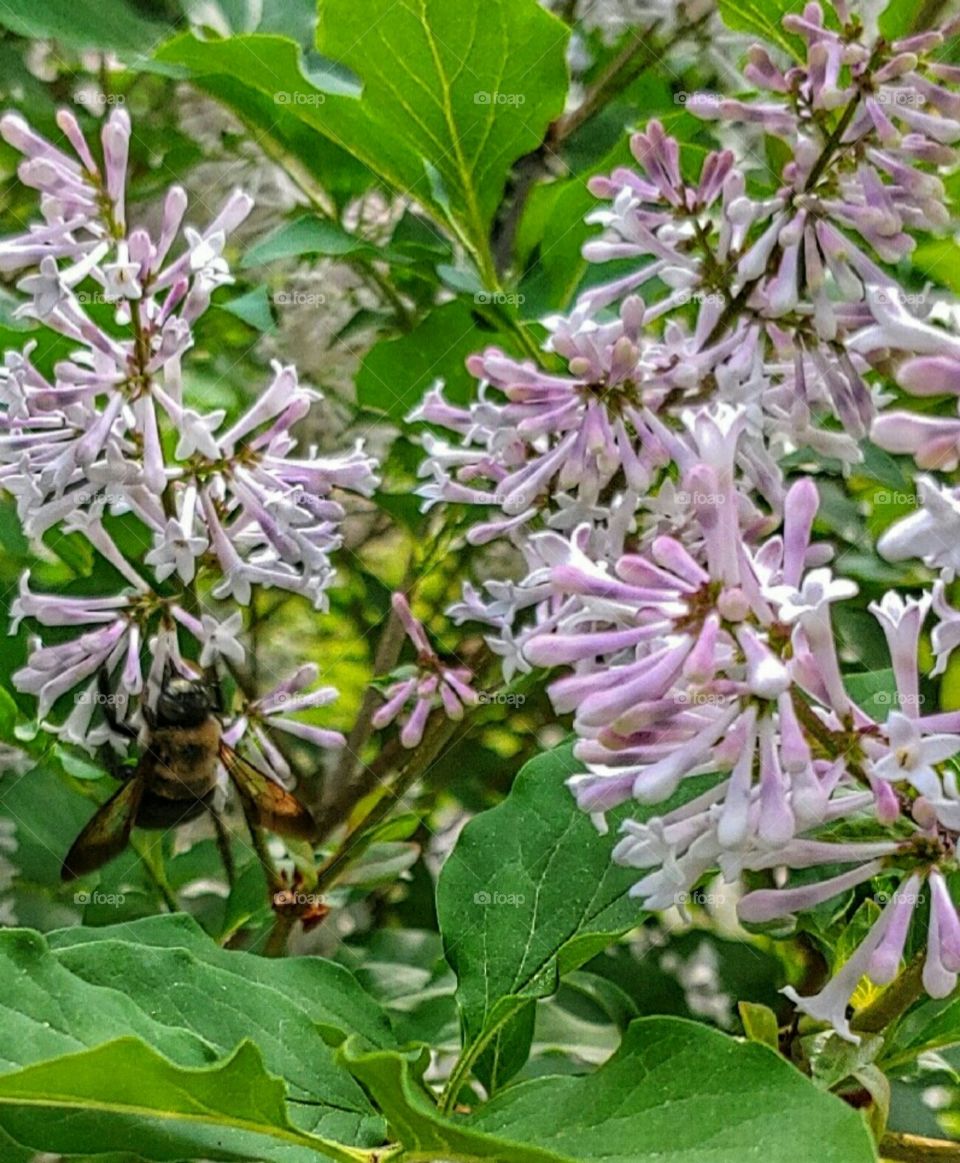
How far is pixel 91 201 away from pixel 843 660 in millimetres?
615

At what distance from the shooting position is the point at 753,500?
0.69 meters

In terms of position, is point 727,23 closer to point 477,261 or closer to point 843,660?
point 477,261

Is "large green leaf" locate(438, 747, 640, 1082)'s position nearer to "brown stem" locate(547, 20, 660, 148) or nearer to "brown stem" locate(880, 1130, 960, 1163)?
"brown stem" locate(880, 1130, 960, 1163)

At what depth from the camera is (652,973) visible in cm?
104

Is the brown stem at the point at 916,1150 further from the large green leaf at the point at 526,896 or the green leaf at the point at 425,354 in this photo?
the green leaf at the point at 425,354

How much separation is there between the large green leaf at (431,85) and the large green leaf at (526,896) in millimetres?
458

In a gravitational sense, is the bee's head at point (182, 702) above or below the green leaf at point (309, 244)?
below

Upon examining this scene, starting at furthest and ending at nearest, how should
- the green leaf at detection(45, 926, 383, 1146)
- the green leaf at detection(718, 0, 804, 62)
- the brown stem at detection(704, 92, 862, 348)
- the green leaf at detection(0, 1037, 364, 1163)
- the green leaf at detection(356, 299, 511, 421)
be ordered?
the green leaf at detection(356, 299, 511, 421)
the green leaf at detection(718, 0, 804, 62)
the brown stem at detection(704, 92, 862, 348)
the green leaf at detection(45, 926, 383, 1146)
the green leaf at detection(0, 1037, 364, 1163)

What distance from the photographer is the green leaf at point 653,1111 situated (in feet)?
1.42

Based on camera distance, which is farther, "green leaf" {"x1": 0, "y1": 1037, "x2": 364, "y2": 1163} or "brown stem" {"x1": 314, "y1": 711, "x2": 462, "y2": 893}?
"brown stem" {"x1": 314, "y1": 711, "x2": 462, "y2": 893}

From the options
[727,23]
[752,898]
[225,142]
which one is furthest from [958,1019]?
[225,142]

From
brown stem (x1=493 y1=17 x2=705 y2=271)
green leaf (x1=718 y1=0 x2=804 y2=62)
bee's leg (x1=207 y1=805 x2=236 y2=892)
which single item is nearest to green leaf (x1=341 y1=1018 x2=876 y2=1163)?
bee's leg (x1=207 y1=805 x2=236 y2=892)

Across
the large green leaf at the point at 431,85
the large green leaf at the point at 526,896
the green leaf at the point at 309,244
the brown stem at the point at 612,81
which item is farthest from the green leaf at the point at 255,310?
the large green leaf at the point at 526,896

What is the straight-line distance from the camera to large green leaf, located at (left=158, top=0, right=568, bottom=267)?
2.72 ft
